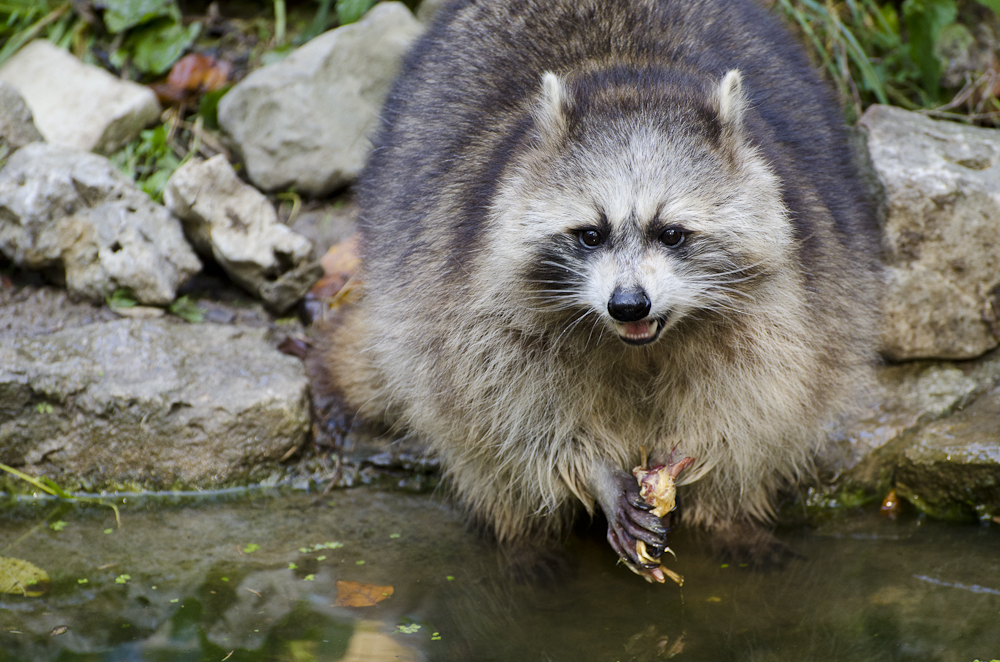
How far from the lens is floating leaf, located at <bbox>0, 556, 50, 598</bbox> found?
244 centimetres

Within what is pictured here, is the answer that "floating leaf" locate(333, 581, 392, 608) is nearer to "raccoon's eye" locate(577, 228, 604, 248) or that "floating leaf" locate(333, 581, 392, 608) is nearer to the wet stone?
"raccoon's eye" locate(577, 228, 604, 248)

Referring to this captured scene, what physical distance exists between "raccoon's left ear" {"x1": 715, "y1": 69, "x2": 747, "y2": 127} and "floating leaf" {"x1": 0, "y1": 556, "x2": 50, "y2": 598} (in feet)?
6.64

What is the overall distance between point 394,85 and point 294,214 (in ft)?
2.69

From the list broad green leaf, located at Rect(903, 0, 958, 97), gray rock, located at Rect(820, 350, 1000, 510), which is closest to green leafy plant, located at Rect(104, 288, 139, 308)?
gray rock, located at Rect(820, 350, 1000, 510)

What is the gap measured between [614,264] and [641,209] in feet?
0.45

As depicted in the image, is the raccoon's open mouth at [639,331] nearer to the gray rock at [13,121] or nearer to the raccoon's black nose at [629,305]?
the raccoon's black nose at [629,305]

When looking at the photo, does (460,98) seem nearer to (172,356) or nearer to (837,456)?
(172,356)

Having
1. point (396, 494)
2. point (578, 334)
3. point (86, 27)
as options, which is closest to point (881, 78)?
point (578, 334)

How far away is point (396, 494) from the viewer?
10.2 feet

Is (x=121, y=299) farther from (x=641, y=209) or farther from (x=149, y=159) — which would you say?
(x=641, y=209)

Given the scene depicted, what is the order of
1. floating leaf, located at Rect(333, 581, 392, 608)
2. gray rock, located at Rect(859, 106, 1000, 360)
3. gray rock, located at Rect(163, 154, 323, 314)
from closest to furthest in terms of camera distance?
floating leaf, located at Rect(333, 581, 392, 608) < gray rock, located at Rect(859, 106, 1000, 360) < gray rock, located at Rect(163, 154, 323, 314)

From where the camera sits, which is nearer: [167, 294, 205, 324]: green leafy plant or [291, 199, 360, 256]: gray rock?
[167, 294, 205, 324]: green leafy plant

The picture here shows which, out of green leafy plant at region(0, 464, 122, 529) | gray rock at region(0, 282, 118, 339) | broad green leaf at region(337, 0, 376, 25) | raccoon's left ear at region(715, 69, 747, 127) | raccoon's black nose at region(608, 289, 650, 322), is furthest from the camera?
broad green leaf at region(337, 0, 376, 25)

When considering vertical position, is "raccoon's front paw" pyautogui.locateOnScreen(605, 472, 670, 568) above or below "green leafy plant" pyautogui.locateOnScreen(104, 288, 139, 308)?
below
